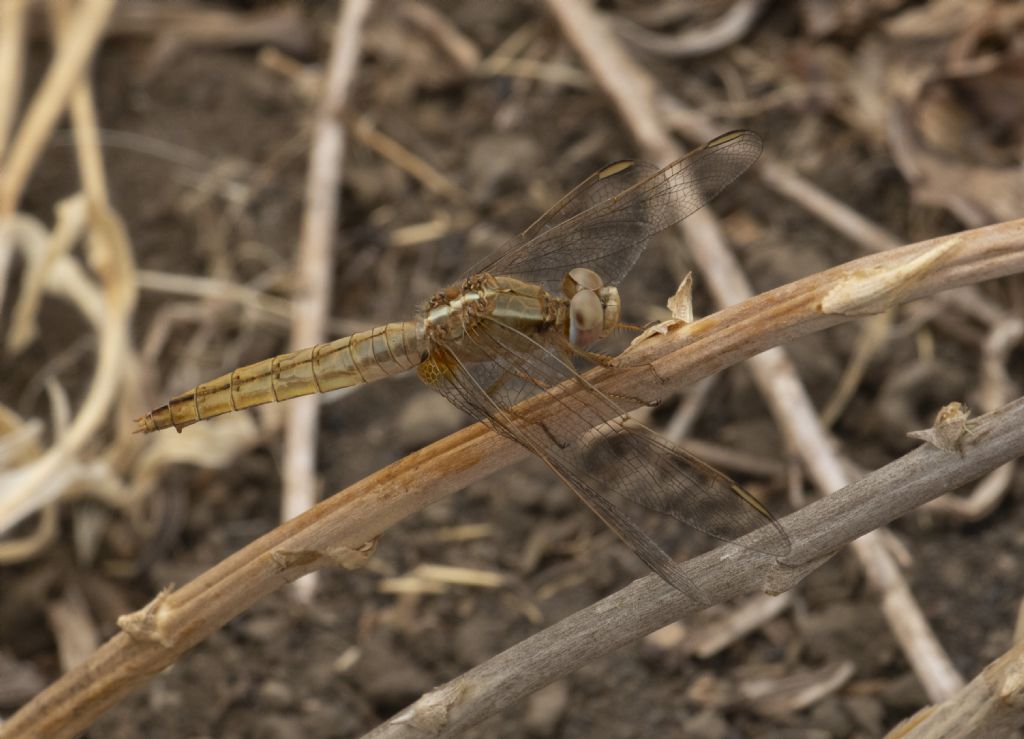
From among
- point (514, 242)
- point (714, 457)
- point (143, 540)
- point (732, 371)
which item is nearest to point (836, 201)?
point (732, 371)

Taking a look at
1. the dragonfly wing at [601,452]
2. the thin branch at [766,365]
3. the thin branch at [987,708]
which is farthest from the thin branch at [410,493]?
the thin branch at [766,365]

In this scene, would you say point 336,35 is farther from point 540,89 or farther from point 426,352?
point 426,352

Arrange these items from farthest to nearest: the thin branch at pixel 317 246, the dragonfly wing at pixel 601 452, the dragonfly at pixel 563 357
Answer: the thin branch at pixel 317 246 < the dragonfly at pixel 563 357 < the dragonfly wing at pixel 601 452

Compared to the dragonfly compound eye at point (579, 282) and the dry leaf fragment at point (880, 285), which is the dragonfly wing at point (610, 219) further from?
the dry leaf fragment at point (880, 285)

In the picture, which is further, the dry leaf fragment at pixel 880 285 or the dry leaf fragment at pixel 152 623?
the dry leaf fragment at pixel 152 623

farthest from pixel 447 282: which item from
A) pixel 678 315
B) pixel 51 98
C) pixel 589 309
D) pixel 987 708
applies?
pixel 987 708

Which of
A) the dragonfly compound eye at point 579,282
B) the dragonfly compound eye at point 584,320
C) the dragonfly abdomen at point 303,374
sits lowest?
the dragonfly compound eye at point 584,320

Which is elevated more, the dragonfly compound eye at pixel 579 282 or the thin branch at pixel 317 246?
the thin branch at pixel 317 246

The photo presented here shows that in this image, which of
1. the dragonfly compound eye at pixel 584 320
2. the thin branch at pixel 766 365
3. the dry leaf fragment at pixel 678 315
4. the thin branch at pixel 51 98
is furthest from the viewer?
the thin branch at pixel 51 98
